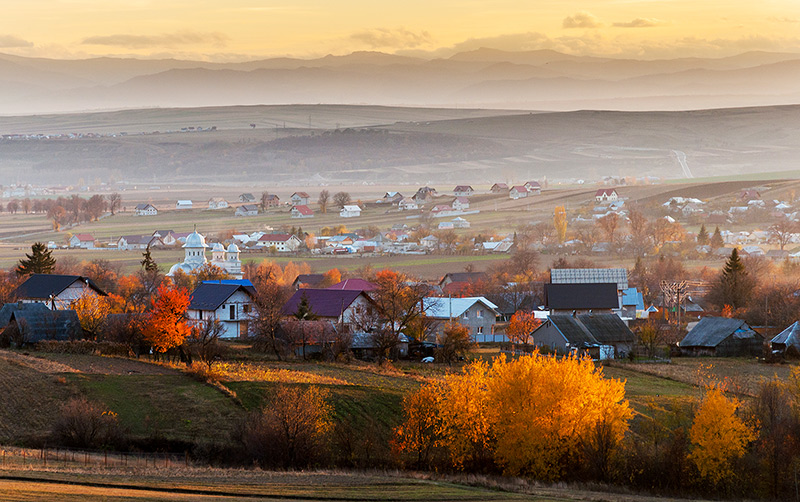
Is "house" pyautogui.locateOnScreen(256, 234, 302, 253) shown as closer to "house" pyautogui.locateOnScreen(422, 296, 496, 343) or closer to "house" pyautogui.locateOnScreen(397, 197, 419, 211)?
"house" pyautogui.locateOnScreen(422, 296, 496, 343)

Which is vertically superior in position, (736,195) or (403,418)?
(736,195)

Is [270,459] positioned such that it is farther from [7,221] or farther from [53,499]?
[7,221]

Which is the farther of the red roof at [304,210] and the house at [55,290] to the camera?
the red roof at [304,210]

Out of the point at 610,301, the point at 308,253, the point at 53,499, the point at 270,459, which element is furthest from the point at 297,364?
the point at 308,253

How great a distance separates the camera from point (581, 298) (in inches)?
2534

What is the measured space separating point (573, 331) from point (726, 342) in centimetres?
905

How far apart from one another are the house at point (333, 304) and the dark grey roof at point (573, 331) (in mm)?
10291

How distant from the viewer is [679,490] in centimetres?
2797

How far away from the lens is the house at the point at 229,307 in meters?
54.6

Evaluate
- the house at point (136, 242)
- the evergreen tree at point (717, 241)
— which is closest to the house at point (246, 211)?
the house at point (136, 242)

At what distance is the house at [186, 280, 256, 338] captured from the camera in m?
54.6

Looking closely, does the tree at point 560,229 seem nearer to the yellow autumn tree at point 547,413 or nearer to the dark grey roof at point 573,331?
the dark grey roof at point 573,331

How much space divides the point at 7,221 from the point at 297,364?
14584cm

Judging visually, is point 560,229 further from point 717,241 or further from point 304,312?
point 304,312
